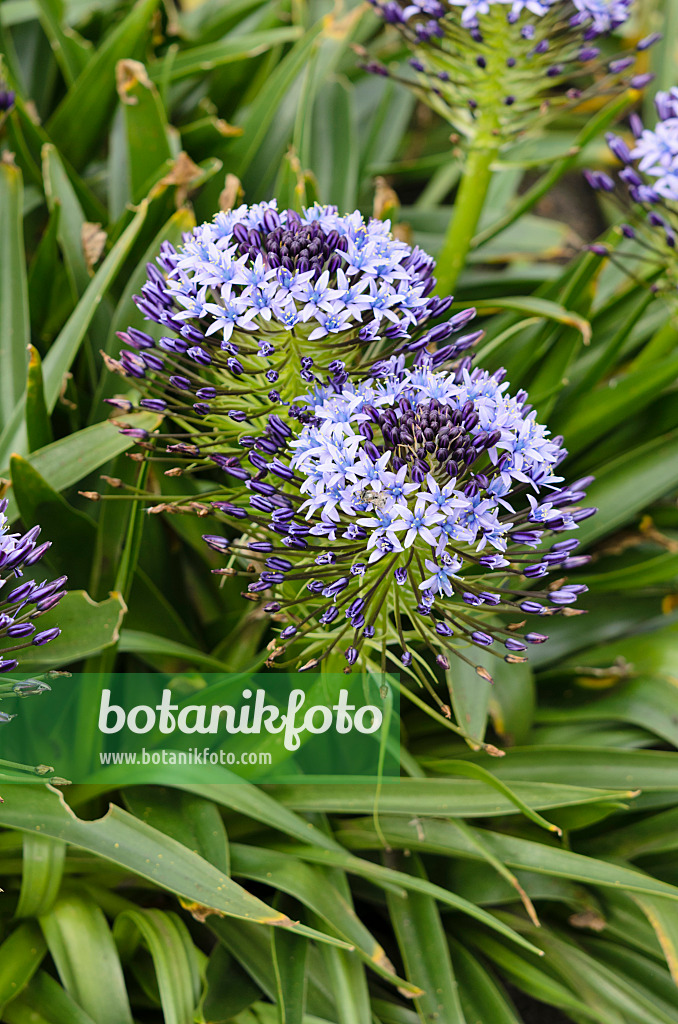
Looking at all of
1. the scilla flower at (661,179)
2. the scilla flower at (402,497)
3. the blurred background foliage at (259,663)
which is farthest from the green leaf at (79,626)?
the scilla flower at (661,179)

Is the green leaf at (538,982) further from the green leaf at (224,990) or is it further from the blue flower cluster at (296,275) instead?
the blue flower cluster at (296,275)

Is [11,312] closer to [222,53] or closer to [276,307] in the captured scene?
[276,307]

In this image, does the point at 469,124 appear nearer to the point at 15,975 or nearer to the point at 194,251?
the point at 194,251

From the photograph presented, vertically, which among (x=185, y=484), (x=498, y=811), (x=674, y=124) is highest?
(x=674, y=124)

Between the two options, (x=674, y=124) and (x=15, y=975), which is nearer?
(x=15, y=975)

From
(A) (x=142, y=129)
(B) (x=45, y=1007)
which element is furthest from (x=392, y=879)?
(A) (x=142, y=129)

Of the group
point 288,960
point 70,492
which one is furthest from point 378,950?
point 70,492

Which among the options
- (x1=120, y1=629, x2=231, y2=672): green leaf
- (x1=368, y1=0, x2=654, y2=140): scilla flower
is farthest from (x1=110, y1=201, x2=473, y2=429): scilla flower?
(x1=368, y1=0, x2=654, y2=140): scilla flower
